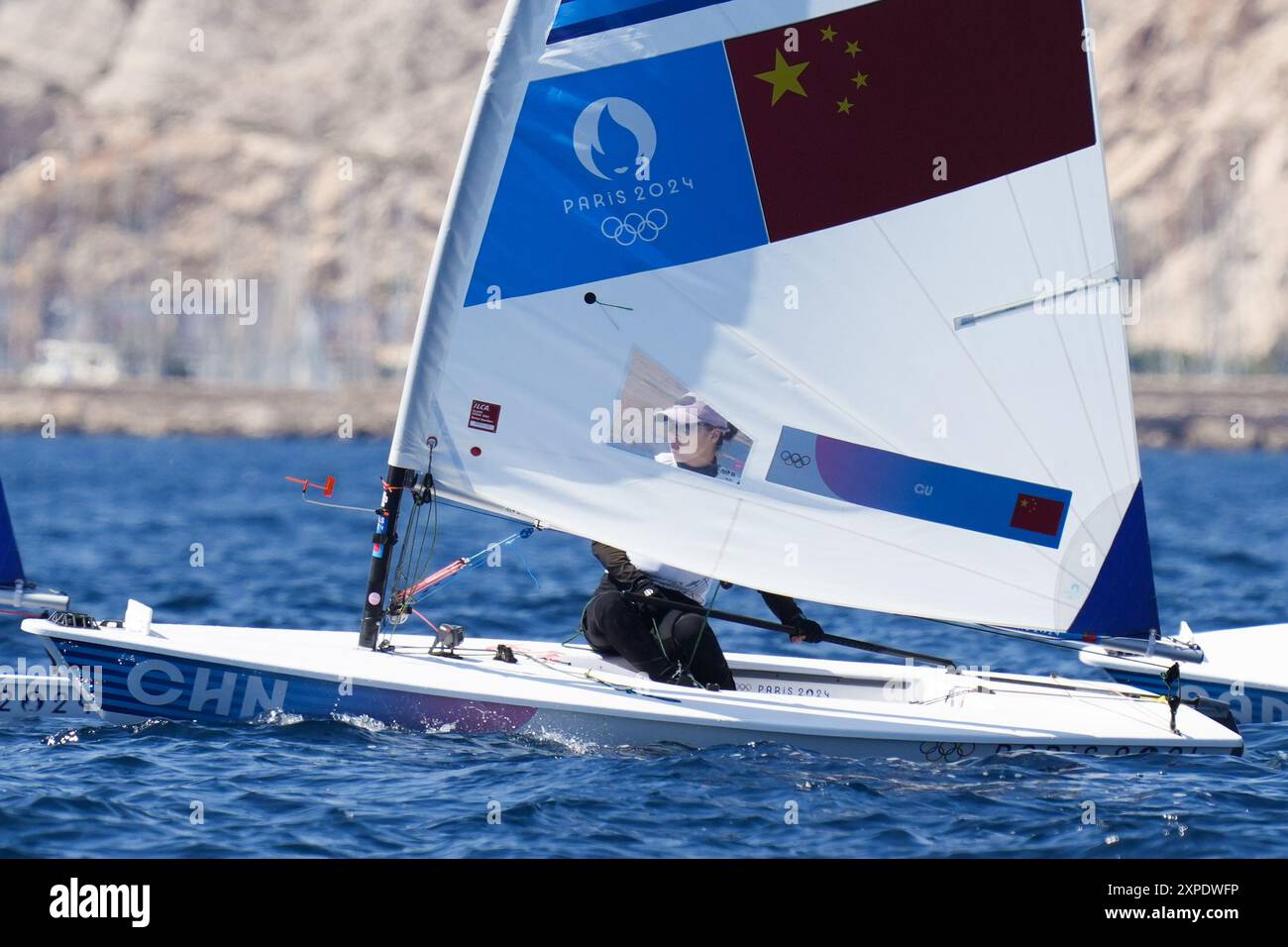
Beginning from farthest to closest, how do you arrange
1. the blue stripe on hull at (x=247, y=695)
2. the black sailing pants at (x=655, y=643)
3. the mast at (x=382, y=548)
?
the black sailing pants at (x=655, y=643), the mast at (x=382, y=548), the blue stripe on hull at (x=247, y=695)

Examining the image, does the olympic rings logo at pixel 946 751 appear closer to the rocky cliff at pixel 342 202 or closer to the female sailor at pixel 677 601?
the female sailor at pixel 677 601

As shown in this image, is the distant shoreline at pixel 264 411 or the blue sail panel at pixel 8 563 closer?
the blue sail panel at pixel 8 563

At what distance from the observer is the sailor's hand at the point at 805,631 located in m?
8.72

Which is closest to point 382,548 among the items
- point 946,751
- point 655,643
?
point 655,643

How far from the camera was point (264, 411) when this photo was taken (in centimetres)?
6450

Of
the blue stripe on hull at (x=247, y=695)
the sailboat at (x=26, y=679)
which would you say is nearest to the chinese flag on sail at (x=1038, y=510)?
the blue stripe on hull at (x=247, y=695)

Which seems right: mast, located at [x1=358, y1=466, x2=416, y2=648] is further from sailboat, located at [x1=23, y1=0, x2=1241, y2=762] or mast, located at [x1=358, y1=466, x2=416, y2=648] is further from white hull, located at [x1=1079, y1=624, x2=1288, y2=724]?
white hull, located at [x1=1079, y1=624, x2=1288, y2=724]

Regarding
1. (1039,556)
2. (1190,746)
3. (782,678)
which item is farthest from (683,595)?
(1190,746)

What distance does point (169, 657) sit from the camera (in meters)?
8.59

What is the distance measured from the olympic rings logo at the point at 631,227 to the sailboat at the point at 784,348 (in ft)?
0.04

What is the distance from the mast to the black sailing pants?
1.18 metres
